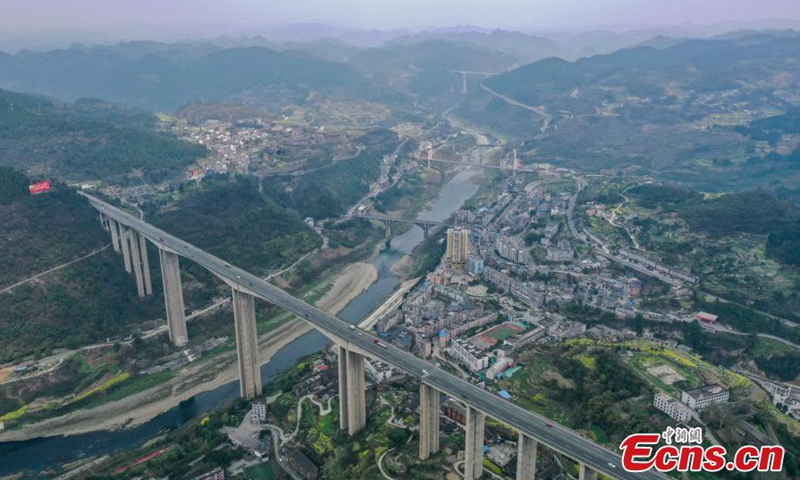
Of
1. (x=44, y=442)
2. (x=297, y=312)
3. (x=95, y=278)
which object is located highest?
(x=297, y=312)

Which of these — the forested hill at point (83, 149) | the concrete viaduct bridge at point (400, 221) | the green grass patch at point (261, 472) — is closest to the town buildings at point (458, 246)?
the concrete viaduct bridge at point (400, 221)

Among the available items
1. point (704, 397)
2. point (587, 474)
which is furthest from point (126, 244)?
point (704, 397)

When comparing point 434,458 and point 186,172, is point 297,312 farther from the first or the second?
point 186,172

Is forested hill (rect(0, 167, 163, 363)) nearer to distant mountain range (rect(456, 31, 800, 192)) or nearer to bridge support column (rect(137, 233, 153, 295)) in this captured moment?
bridge support column (rect(137, 233, 153, 295))

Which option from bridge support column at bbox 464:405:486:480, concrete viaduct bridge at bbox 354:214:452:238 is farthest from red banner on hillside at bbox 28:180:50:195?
bridge support column at bbox 464:405:486:480

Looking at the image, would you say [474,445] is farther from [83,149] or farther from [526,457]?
[83,149]

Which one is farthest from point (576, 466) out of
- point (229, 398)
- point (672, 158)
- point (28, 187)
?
point (672, 158)
